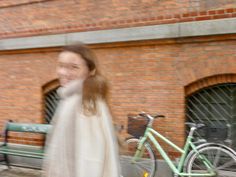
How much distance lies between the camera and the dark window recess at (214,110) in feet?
18.3

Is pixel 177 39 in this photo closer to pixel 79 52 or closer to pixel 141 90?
pixel 141 90

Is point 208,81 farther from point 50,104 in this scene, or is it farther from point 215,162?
point 50,104

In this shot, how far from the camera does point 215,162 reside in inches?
207

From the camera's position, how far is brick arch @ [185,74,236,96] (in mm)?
5575

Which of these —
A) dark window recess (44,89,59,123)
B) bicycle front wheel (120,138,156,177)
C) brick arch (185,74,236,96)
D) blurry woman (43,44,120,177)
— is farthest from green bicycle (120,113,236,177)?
blurry woman (43,44,120,177)

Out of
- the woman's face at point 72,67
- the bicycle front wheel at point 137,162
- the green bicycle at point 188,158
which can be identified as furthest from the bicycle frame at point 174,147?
the woman's face at point 72,67

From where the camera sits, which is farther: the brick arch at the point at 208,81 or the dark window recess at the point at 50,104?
the dark window recess at the point at 50,104

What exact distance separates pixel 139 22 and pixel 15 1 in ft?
10.1

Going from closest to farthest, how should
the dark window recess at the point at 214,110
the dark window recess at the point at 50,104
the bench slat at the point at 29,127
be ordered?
the dark window recess at the point at 214,110 → the bench slat at the point at 29,127 → the dark window recess at the point at 50,104

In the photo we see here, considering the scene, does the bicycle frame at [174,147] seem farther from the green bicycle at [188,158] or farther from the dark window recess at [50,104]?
the dark window recess at [50,104]

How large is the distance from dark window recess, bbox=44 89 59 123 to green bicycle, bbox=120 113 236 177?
2.10 metres

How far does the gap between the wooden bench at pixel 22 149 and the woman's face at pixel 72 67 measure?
14.5ft

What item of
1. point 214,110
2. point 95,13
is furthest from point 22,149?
point 214,110

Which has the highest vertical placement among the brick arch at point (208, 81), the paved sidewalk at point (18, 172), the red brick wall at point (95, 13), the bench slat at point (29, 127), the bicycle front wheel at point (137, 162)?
the red brick wall at point (95, 13)
